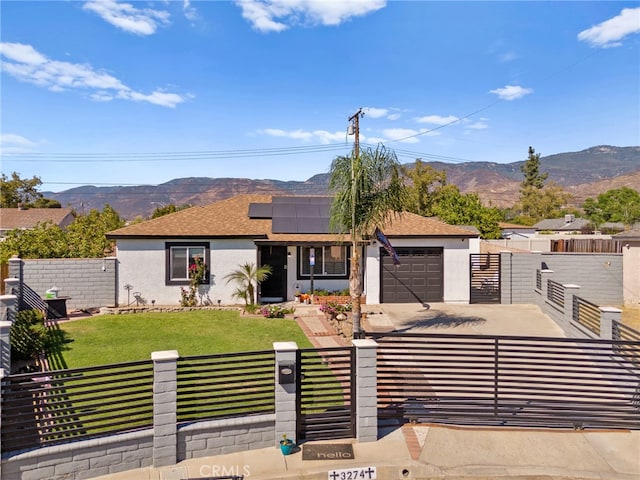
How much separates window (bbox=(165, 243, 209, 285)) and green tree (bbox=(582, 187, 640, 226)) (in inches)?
3118

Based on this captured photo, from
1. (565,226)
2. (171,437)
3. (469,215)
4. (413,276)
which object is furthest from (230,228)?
(565,226)

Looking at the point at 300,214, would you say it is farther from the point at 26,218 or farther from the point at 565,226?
the point at 565,226

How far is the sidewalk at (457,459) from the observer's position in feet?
17.8

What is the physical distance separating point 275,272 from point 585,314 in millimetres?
10610

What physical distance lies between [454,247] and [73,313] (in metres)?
14.4

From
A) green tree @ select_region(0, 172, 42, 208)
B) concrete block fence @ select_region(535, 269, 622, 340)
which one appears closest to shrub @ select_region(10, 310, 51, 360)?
concrete block fence @ select_region(535, 269, 622, 340)

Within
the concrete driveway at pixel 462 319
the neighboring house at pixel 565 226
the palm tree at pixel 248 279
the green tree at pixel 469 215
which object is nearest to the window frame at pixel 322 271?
the palm tree at pixel 248 279

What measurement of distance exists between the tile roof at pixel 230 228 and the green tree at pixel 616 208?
238 feet

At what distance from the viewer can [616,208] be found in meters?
80.3

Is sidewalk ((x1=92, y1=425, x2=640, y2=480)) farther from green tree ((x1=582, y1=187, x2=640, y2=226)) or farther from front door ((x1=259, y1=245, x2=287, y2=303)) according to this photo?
green tree ((x1=582, y1=187, x2=640, y2=226))

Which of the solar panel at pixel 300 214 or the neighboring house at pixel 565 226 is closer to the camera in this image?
the solar panel at pixel 300 214

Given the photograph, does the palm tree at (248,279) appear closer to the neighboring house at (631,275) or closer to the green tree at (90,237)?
the green tree at (90,237)

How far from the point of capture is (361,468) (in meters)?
5.51

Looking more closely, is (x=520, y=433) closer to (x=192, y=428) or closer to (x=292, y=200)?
(x=192, y=428)
